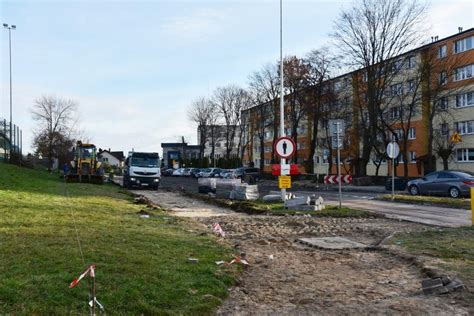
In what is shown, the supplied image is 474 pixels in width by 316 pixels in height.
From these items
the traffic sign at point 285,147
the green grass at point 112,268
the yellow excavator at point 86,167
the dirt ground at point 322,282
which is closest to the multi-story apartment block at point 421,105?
the yellow excavator at point 86,167

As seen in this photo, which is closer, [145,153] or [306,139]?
[145,153]

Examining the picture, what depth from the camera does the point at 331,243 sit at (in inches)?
389

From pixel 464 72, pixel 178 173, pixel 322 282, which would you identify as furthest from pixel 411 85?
pixel 178 173

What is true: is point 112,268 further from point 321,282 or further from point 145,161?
point 145,161

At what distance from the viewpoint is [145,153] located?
115 ft

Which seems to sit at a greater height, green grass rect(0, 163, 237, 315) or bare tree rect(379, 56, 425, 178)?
bare tree rect(379, 56, 425, 178)

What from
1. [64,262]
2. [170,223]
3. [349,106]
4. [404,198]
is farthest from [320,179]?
[64,262]

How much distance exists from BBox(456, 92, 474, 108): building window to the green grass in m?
50.1

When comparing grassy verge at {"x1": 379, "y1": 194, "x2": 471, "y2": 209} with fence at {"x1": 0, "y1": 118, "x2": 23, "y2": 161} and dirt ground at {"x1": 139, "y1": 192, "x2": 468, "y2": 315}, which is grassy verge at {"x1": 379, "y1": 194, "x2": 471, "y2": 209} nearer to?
dirt ground at {"x1": 139, "y1": 192, "x2": 468, "y2": 315}

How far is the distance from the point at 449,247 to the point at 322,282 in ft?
12.1

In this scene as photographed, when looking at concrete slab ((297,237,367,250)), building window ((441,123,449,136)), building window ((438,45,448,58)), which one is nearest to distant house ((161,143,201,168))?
building window ((441,123,449,136))

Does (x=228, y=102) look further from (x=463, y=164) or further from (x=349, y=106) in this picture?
(x=463, y=164)

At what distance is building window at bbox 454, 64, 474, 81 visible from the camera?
51.8 metres

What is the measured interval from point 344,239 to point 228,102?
7359cm
